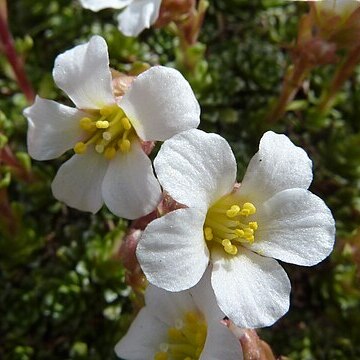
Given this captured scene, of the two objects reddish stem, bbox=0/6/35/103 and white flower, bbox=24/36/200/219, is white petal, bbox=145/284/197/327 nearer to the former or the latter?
white flower, bbox=24/36/200/219

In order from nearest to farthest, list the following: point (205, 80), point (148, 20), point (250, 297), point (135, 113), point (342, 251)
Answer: point (250, 297) → point (135, 113) → point (148, 20) → point (342, 251) → point (205, 80)

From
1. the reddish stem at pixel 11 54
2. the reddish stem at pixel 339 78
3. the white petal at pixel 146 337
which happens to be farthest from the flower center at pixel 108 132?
the reddish stem at pixel 339 78

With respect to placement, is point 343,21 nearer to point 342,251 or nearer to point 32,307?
point 342,251

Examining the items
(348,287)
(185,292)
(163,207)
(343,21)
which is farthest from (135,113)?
(348,287)

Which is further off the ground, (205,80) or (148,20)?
(148,20)

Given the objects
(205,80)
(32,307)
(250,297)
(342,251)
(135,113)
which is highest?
(135,113)

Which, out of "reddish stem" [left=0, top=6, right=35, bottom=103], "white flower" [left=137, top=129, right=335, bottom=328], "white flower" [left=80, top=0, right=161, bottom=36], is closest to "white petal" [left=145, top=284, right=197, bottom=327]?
"white flower" [left=137, top=129, right=335, bottom=328]

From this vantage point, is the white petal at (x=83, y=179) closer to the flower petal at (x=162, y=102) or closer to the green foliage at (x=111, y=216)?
the flower petal at (x=162, y=102)

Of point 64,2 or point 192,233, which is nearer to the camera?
point 192,233
